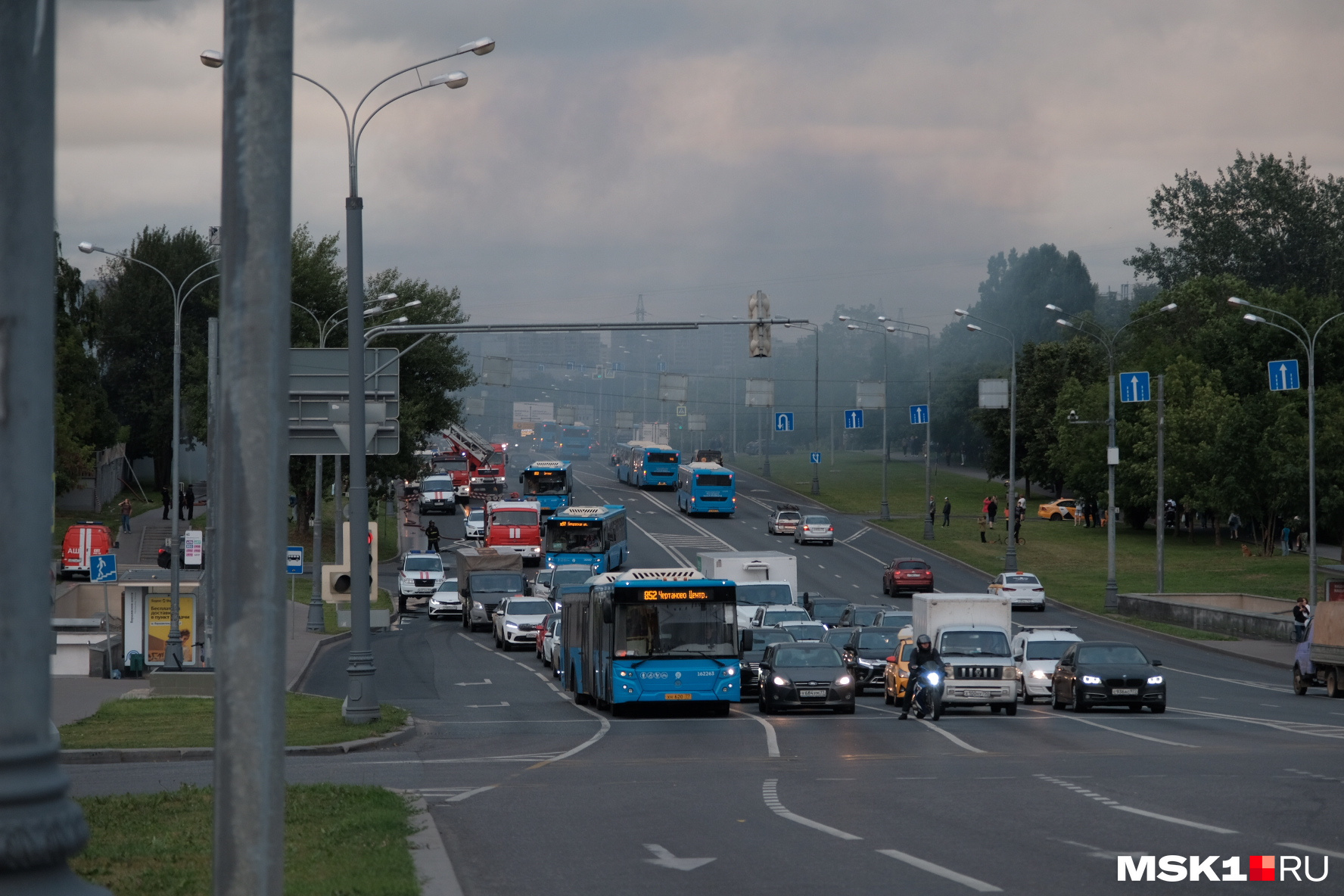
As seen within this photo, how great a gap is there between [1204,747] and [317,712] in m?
13.9

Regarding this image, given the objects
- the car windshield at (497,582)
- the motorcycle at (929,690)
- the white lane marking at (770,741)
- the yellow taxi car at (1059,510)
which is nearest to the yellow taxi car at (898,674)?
the motorcycle at (929,690)

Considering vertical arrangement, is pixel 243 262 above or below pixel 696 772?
above

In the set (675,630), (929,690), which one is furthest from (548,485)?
(929,690)

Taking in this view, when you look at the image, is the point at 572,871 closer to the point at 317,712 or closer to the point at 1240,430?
the point at 317,712

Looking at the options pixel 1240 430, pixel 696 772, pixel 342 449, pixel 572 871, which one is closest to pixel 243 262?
pixel 572 871

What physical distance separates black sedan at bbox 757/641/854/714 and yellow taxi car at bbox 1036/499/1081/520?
231 ft

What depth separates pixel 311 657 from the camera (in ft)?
132

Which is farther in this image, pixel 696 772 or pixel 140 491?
pixel 140 491

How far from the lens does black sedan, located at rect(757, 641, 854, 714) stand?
2894cm

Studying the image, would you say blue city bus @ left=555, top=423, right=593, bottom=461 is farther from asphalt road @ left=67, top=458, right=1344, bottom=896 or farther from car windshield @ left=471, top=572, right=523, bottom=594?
asphalt road @ left=67, top=458, right=1344, bottom=896

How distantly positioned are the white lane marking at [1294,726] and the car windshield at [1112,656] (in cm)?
151

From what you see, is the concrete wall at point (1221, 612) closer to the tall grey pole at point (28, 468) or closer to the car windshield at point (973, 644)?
the car windshield at point (973, 644)

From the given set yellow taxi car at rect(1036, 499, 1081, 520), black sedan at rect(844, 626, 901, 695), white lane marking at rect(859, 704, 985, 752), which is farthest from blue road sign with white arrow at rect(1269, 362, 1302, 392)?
yellow taxi car at rect(1036, 499, 1081, 520)

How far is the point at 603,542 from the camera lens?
2495 inches
